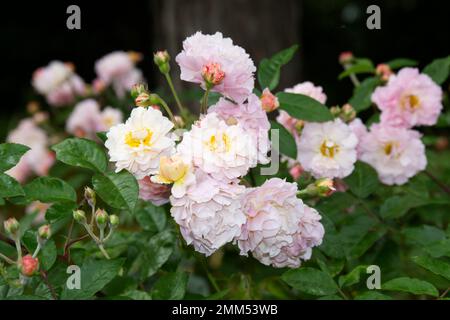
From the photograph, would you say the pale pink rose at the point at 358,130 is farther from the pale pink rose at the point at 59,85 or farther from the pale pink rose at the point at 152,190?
the pale pink rose at the point at 59,85

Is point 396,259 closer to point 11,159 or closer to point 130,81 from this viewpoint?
point 11,159

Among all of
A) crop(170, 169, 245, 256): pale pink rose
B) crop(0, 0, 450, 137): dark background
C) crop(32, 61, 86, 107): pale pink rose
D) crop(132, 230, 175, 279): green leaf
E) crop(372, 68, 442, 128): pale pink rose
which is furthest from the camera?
crop(0, 0, 450, 137): dark background

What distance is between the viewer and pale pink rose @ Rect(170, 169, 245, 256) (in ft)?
3.10

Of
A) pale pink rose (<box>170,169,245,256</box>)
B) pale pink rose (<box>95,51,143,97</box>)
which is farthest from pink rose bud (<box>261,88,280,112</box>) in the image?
pale pink rose (<box>95,51,143,97</box>)

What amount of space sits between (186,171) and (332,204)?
1.59ft

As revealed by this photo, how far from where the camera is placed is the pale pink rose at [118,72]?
2.50 meters

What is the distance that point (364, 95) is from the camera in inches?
60.4

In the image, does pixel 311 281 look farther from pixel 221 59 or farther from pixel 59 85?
pixel 59 85

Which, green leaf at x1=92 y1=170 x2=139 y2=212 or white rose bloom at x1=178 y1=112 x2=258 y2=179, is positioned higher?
white rose bloom at x1=178 y1=112 x2=258 y2=179

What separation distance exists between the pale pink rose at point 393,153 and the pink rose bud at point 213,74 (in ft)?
1.58

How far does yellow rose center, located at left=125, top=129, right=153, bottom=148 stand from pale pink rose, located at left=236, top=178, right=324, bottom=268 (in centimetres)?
16

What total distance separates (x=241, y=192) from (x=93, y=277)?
272 mm

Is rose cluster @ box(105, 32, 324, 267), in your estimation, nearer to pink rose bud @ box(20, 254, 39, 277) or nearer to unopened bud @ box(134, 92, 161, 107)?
unopened bud @ box(134, 92, 161, 107)

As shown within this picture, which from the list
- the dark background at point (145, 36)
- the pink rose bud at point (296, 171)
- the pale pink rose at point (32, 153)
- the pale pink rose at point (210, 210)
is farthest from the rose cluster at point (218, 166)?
the dark background at point (145, 36)
